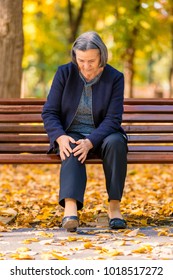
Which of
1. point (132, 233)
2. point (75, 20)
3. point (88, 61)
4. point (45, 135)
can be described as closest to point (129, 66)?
point (75, 20)

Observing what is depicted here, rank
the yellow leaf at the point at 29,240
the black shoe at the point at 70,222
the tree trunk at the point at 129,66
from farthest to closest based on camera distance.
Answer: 1. the tree trunk at the point at 129,66
2. the black shoe at the point at 70,222
3. the yellow leaf at the point at 29,240

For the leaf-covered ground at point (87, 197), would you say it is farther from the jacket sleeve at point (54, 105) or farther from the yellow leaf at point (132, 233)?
the jacket sleeve at point (54, 105)

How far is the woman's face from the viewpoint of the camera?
17.1 feet

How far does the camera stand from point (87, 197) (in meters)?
7.51

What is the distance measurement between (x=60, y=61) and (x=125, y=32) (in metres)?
17.4

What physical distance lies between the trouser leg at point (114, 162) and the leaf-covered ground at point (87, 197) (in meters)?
0.48

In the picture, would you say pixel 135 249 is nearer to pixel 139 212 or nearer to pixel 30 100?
pixel 139 212

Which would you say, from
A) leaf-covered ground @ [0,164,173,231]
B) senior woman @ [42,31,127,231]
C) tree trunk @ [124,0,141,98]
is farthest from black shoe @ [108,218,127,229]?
tree trunk @ [124,0,141,98]

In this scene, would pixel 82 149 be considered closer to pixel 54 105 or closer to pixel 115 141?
pixel 115 141

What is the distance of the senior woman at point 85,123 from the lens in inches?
205

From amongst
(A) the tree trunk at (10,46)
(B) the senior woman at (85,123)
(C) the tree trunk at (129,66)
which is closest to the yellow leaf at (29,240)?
(B) the senior woman at (85,123)

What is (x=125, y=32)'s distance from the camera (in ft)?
56.7

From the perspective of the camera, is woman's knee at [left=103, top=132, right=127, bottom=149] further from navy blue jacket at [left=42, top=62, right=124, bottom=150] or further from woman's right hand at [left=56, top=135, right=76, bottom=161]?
woman's right hand at [left=56, top=135, right=76, bottom=161]
